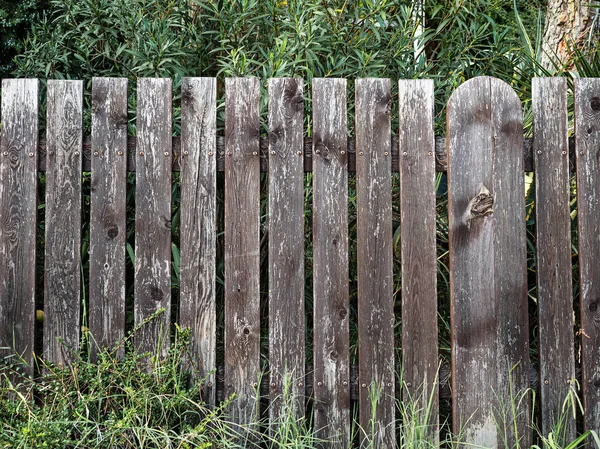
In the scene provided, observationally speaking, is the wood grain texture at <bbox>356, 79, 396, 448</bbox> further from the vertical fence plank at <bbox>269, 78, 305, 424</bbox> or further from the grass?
the vertical fence plank at <bbox>269, 78, 305, 424</bbox>

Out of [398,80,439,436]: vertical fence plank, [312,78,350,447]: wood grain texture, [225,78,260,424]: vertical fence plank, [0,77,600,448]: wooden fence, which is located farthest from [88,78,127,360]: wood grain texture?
[398,80,439,436]: vertical fence plank

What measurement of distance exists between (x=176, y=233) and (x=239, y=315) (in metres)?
0.75

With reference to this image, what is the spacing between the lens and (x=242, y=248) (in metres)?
2.69

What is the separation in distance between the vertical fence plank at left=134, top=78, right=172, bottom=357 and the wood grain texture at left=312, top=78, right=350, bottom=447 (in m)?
0.60

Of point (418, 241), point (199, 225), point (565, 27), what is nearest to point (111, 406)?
point (199, 225)

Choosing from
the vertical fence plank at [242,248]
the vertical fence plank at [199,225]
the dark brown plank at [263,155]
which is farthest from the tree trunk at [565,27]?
the vertical fence plank at [199,225]

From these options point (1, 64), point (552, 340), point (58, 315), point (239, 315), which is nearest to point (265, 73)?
point (239, 315)

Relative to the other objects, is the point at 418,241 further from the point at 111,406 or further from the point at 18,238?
the point at 18,238

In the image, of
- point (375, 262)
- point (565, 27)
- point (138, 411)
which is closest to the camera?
point (138, 411)

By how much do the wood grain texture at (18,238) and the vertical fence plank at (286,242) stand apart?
978mm

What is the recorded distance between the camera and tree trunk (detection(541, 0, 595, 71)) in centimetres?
391

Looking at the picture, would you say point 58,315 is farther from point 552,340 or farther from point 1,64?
point 1,64

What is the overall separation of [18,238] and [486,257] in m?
1.92

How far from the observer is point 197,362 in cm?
269
